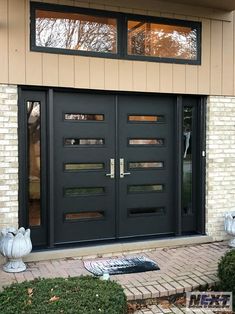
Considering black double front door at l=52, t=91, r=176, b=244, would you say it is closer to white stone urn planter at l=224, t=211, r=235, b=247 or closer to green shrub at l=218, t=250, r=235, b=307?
white stone urn planter at l=224, t=211, r=235, b=247

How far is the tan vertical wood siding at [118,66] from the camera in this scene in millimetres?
→ 4938

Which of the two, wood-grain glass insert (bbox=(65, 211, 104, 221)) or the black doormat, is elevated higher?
wood-grain glass insert (bbox=(65, 211, 104, 221))

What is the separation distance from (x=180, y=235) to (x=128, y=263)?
1136 millimetres

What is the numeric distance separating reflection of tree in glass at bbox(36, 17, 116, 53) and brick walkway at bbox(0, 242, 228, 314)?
259 cm

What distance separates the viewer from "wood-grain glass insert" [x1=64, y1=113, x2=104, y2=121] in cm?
543

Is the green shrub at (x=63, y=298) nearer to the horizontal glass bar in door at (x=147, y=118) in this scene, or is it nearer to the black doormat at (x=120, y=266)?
the black doormat at (x=120, y=266)

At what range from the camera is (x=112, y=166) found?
5641 millimetres

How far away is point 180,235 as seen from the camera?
19.7ft

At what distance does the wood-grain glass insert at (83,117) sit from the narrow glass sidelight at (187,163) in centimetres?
128

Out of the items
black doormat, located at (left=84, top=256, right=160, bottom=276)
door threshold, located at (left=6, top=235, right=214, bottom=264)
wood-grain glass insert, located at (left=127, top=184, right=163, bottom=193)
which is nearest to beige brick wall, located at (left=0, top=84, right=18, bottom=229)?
door threshold, located at (left=6, top=235, right=214, bottom=264)

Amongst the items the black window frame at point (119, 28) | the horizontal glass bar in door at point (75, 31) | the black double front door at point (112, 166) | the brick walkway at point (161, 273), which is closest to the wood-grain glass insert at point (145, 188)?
the black double front door at point (112, 166)

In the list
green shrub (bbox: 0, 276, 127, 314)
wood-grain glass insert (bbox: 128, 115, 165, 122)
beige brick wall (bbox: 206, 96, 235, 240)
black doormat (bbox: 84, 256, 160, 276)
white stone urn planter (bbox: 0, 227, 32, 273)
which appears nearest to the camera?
green shrub (bbox: 0, 276, 127, 314)

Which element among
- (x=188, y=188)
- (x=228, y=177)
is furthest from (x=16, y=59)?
(x=228, y=177)

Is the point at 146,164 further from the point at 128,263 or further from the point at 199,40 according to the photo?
the point at 199,40
